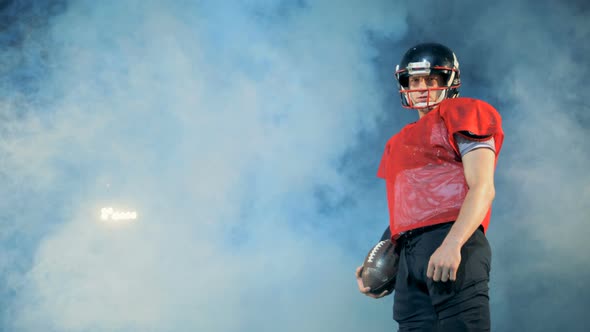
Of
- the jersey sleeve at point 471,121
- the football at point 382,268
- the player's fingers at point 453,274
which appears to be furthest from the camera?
the football at point 382,268

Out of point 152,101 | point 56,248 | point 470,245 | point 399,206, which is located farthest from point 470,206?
point 56,248

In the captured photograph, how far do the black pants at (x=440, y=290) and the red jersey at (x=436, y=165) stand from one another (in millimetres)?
48

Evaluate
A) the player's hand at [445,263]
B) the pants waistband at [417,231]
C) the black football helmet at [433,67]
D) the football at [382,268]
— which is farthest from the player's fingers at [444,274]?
the black football helmet at [433,67]

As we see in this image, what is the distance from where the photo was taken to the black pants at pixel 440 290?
125cm

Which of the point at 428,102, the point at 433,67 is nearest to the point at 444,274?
the point at 428,102

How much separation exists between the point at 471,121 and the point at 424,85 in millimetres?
380

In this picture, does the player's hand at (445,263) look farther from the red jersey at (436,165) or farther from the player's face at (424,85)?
the player's face at (424,85)

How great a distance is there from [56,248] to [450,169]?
5.86 m

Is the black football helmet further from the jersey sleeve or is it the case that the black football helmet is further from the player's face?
the jersey sleeve

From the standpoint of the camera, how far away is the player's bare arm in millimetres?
1234

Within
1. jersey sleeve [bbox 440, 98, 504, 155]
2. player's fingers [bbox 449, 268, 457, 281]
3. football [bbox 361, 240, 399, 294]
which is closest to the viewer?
player's fingers [bbox 449, 268, 457, 281]

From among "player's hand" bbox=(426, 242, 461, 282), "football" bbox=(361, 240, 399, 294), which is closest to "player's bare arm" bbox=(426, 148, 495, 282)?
"player's hand" bbox=(426, 242, 461, 282)

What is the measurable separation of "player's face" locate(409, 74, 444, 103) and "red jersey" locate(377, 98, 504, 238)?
0.59 ft

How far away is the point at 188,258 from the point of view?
643 cm
